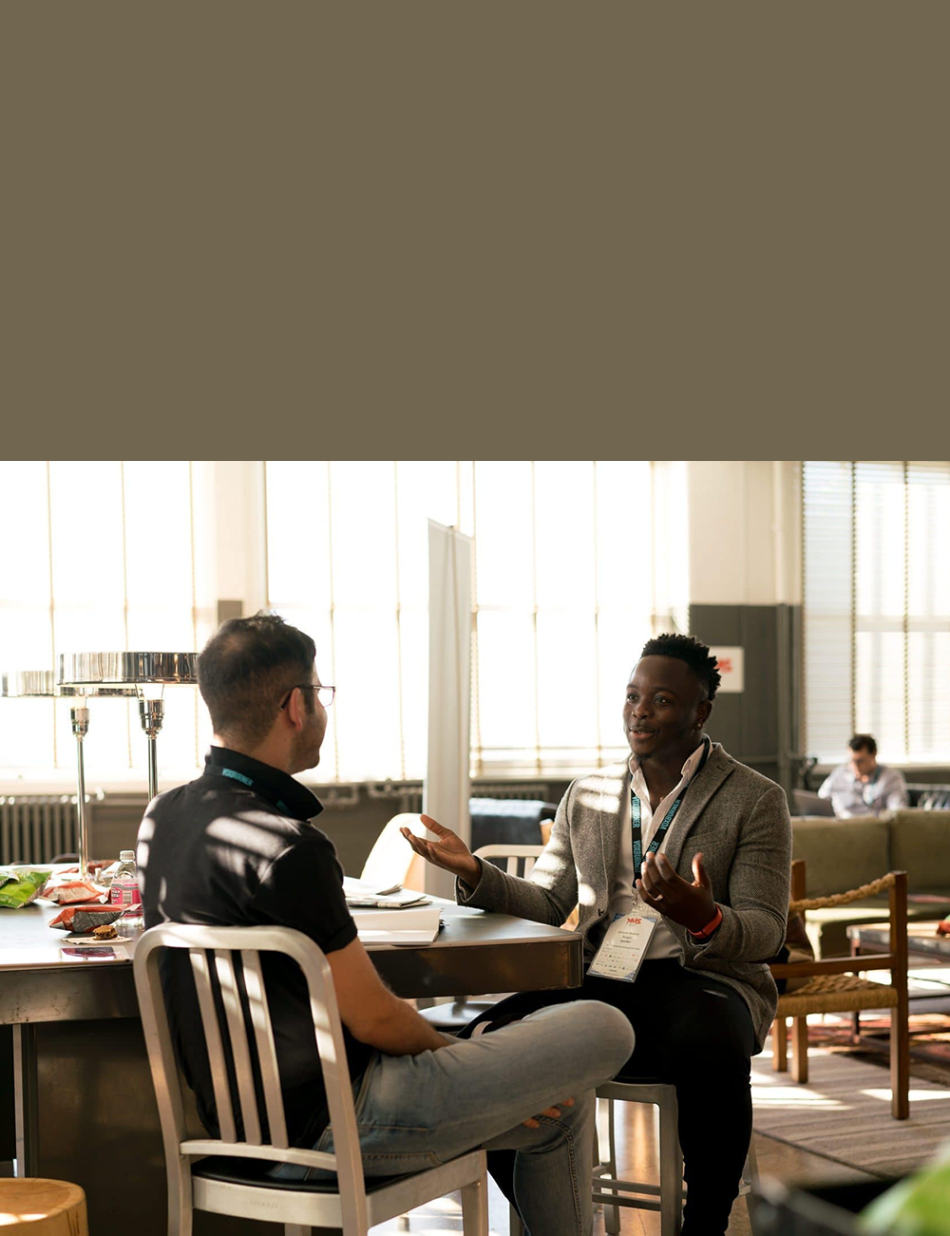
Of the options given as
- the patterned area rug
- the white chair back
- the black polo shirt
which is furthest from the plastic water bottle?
the patterned area rug

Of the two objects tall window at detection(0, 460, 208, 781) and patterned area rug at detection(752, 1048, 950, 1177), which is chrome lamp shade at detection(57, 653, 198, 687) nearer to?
patterned area rug at detection(752, 1048, 950, 1177)

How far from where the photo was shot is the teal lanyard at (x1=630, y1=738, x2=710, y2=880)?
2629 millimetres

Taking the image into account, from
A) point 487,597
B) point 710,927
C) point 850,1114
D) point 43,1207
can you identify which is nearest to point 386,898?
point 710,927

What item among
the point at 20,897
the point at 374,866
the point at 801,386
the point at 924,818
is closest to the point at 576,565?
the point at 924,818

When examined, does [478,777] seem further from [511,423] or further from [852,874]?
[511,423]

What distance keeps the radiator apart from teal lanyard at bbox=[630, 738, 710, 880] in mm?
5802

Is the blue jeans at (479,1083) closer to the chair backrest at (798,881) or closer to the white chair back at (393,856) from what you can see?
the white chair back at (393,856)

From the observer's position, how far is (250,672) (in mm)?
2018

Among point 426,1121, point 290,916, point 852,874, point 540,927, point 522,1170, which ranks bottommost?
point 852,874

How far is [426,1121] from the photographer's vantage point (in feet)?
6.00

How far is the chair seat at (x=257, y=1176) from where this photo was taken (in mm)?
1796

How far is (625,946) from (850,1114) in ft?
6.10

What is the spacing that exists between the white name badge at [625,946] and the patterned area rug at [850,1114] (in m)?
1.16

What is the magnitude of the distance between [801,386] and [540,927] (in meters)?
2.23
